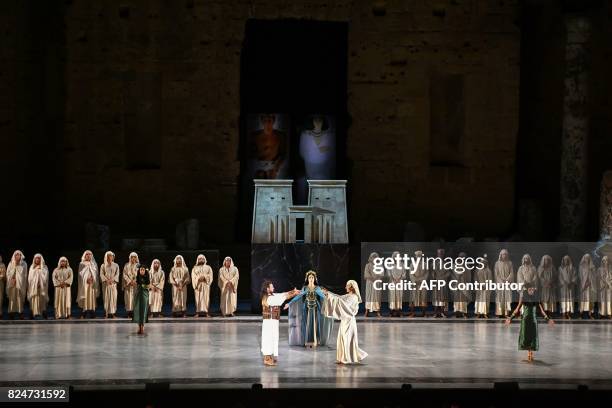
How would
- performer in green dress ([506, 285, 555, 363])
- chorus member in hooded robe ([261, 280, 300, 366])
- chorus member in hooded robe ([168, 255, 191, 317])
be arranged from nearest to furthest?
chorus member in hooded robe ([261, 280, 300, 366]), performer in green dress ([506, 285, 555, 363]), chorus member in hooded robe ([168, 255, 191, 317])

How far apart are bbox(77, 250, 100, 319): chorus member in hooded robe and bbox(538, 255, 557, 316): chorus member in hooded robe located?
917 centimetres

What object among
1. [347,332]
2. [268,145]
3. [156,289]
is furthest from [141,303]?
[268,145]

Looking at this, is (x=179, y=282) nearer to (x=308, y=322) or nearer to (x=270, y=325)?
(x=308, y=322)

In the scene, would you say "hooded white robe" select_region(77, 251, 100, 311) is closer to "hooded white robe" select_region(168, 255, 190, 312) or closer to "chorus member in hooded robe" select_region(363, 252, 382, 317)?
"hooded white robe" select_region(168, 255, 190, 312)

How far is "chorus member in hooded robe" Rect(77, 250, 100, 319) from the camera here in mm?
21703

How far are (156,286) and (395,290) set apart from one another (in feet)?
16.1

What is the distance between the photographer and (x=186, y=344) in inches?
713

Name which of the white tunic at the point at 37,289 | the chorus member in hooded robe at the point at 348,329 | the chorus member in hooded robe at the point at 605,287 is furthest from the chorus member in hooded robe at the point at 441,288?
the white tunic at the point at 37,289

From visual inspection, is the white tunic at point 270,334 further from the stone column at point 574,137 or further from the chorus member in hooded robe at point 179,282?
the stone column at point 574,137

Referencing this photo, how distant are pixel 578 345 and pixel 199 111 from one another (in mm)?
12398

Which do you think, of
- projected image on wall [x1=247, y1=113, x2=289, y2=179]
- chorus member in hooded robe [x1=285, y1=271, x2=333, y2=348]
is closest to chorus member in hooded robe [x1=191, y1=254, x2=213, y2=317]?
chorus member in hooded robe [x1=285, y1=271, x2=333, y2=348]

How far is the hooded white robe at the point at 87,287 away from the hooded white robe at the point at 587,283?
10006mm

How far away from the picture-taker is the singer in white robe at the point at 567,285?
2223 cm

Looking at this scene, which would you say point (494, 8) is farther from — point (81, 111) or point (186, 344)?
point (186, 344)
